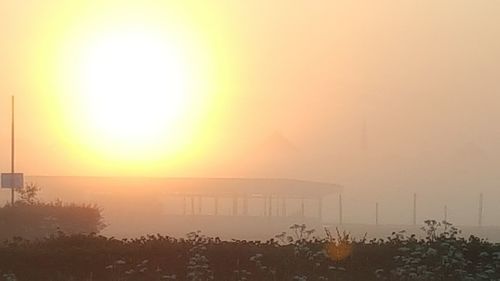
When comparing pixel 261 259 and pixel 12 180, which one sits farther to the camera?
pixel 12 180

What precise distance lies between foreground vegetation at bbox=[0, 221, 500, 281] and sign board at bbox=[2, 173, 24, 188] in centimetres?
2623

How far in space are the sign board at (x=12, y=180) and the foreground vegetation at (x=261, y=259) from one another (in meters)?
26.2

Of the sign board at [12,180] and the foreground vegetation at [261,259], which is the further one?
the sign board at [12,180]

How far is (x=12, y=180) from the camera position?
45.9 metres

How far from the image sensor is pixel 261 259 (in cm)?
1806

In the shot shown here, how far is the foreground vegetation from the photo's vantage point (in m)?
16.8

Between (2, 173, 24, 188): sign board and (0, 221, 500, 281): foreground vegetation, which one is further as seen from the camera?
(2, 173, 24, 188): sign board

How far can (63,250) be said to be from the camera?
63.6ft

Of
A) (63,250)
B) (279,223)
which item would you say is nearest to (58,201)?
(63,250)

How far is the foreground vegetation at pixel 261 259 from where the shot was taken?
661 inches

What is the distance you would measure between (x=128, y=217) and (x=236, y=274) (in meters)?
80.9

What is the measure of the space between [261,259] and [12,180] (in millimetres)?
31016

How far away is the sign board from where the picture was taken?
45875 millimetres

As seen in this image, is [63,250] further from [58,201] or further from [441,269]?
[58,201]
